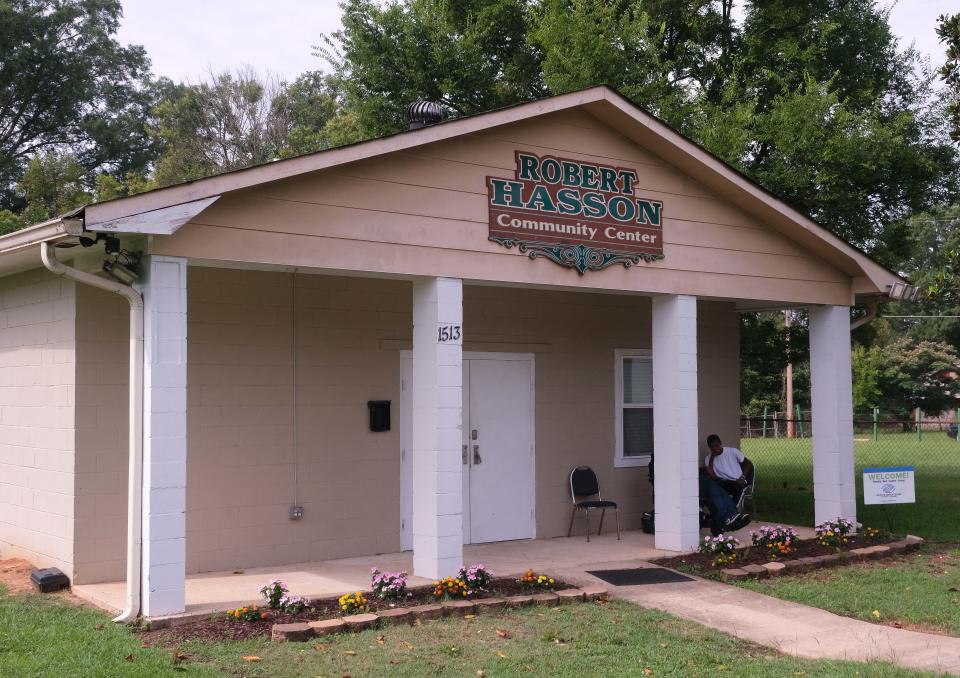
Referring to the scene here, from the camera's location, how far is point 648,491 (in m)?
12.8

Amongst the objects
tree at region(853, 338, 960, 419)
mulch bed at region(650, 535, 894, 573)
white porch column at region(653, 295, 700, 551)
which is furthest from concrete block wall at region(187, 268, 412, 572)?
tree at region(853, 338, 960, 419)

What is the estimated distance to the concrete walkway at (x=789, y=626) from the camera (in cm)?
692

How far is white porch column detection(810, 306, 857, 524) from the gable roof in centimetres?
57

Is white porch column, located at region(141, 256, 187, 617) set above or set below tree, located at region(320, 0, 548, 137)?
below

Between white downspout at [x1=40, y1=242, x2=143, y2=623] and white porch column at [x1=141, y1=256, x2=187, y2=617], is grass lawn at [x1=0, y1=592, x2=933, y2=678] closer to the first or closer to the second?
white downspout at [x1=40, y1=242, x2=143, y2=623]

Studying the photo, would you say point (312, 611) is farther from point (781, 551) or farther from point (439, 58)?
point (439, 58)

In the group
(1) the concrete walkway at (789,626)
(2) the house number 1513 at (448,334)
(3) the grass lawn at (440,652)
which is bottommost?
(1) the concrete walkway at (789,626)

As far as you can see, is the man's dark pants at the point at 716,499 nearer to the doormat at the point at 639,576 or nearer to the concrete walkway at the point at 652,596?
the concrete walkway at the point at 652,596

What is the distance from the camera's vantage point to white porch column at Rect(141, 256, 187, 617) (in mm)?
7359

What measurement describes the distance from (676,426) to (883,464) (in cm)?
1648

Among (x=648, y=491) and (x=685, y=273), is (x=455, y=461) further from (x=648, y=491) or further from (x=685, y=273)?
(x=648, y=491)

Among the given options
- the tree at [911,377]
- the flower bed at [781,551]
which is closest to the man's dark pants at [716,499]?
the flower bed at [781,551]

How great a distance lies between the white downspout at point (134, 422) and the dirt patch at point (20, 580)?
88 centimetres

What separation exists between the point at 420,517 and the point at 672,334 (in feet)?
11.7
